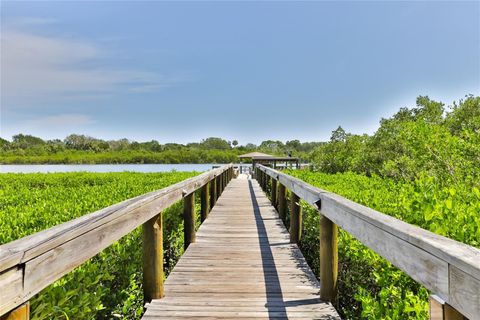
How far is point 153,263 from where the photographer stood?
2.89 meters

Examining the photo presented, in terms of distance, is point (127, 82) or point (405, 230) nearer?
point (405, 230)

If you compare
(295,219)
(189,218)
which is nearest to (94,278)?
(189,218)

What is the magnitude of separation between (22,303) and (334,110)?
4646 centimetres

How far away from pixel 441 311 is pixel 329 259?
5.81 feet

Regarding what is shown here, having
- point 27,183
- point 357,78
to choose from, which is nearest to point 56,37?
point 27,183

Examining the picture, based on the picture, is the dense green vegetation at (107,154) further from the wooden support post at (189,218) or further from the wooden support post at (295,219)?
the wooden support post at (189,218)

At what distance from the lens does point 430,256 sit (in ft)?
3.95

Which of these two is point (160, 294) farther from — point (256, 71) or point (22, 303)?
point (256, 71)

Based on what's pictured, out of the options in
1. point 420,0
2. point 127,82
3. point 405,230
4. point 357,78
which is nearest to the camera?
point 405,230

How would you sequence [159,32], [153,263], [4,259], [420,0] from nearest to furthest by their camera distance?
[4,259]
[153,263]
[420,0]
[159,32]

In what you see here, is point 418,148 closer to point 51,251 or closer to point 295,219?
point 295,219

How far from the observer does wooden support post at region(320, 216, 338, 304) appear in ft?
9.38

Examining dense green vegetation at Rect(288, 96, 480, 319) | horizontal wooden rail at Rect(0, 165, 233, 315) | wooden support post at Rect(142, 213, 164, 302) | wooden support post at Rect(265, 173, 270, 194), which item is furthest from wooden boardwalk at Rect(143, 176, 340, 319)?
wooden support post at Rect(265, 173, 270, 194)

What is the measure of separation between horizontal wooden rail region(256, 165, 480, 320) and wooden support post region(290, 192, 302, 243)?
291cm
